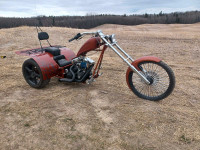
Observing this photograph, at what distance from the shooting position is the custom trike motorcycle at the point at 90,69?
3738mm

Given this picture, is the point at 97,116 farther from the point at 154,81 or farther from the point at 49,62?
the point at 49,62

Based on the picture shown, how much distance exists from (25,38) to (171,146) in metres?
10.8

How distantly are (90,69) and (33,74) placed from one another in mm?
1408

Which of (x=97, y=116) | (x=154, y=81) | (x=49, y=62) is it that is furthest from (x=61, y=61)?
(x=154, y=81)

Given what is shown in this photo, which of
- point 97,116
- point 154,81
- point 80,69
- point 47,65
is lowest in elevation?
point 97,116

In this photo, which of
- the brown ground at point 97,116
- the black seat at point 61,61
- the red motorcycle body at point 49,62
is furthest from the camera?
the black seat at point 61,61

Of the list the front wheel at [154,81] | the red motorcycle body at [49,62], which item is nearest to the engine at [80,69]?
the red motorcycle body at [49,62]

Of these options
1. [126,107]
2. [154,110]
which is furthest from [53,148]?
[154,110]

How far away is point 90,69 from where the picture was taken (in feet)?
14.5

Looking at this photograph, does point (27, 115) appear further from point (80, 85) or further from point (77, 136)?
point (80, 85)

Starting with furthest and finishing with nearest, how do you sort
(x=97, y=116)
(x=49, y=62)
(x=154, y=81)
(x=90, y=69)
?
(x=49, y=62)
(x=90, y=69)
(x=154, y=81)
(x=97, y=116)

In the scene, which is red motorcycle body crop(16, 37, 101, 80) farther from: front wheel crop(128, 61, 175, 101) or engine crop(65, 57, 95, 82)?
front wheel crop(128, 61, 175, 101)

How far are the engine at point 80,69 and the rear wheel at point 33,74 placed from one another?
60 centimetres

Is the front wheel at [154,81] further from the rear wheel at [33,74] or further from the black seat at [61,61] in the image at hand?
the rear wheel at [33,74]
